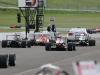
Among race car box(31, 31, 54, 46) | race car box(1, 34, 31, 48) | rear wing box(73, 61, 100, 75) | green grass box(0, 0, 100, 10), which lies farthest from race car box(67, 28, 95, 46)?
green grass box(0, 0, 100, 10)

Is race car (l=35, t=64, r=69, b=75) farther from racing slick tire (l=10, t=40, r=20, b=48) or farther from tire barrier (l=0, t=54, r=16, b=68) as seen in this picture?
racing slick tire (l=10, t=40, r=20, b=48)

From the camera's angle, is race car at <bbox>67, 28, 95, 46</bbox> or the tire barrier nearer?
the tire barrier

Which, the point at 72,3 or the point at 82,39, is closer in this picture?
the point at 82,39

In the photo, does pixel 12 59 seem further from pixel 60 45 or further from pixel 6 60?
pixel 60 45

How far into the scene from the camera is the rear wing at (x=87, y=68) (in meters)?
4.88

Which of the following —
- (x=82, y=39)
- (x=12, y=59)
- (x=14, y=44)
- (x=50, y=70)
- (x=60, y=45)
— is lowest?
(x=14, y=44)

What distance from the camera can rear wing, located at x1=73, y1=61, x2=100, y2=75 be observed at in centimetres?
488

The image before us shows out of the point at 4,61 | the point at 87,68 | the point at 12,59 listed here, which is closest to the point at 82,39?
the point at 12,59

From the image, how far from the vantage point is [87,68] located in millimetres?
4914

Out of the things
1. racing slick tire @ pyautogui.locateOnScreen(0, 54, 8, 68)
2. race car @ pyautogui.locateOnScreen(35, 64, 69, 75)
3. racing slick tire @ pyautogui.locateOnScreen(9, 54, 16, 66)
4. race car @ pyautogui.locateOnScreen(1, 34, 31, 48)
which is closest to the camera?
race car @ pyautogui.locateOnScreen(35, 64, 69, 75)

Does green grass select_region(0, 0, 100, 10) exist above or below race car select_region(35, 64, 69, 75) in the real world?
below

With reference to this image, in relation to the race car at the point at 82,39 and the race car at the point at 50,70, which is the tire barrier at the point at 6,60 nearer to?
the race car at the point at 50,70

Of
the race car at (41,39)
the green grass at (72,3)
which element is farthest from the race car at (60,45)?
the green grass at (72,3)

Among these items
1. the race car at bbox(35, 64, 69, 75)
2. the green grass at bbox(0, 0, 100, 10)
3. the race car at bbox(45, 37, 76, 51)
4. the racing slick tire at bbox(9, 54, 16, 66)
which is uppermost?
the race car at bbox(35, 64, 69, 75)
